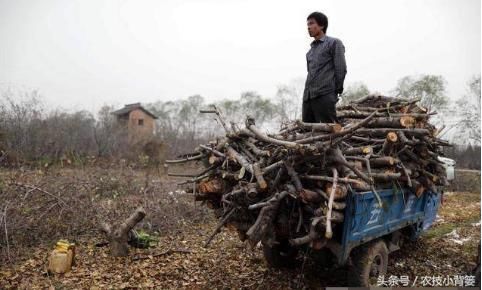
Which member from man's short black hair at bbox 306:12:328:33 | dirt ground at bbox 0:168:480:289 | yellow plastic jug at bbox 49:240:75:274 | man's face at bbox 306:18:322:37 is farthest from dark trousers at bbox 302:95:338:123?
yellow plastic jug at bbox 49:240:75:274

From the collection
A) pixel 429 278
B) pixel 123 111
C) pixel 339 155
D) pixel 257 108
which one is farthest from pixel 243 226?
pixel 123 111

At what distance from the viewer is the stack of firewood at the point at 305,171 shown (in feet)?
13.1

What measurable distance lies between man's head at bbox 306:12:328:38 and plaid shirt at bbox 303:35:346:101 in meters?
0.11

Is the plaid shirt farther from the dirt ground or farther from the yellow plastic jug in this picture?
the yellow plastic jug

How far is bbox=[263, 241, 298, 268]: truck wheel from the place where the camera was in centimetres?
555

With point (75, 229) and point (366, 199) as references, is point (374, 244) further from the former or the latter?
point (75, 229)

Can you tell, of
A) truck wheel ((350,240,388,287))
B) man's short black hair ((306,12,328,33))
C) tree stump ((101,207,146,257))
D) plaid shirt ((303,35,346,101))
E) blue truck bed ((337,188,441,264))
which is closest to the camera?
blue truck bed ((337,188,441,264))

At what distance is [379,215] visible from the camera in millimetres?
4738

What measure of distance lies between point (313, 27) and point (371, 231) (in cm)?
270

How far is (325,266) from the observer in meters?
5.38

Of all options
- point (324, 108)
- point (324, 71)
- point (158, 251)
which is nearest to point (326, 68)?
point (324, 71)

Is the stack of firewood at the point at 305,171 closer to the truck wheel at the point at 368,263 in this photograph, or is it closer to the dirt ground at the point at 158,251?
the truck wheel at the point at 368,263

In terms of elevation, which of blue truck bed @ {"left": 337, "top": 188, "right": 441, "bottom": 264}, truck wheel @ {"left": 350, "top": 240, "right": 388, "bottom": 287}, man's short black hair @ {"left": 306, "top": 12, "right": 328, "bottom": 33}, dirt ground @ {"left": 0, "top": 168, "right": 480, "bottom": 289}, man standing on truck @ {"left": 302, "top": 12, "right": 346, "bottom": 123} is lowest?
dirt ground @ {"left": 0, "top": 168, "right": 480, "bottom": 289}

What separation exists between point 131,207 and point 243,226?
16.0ft
